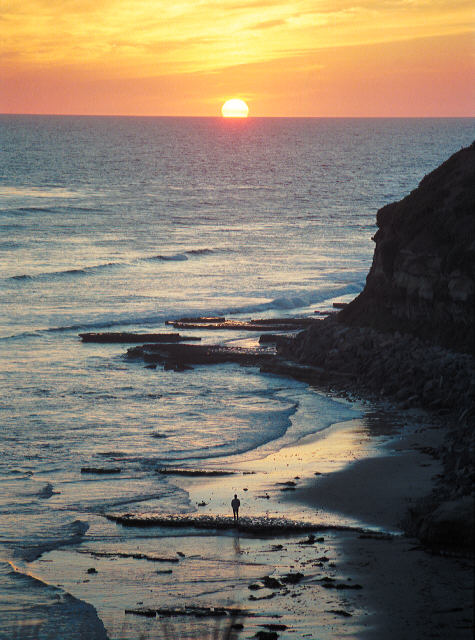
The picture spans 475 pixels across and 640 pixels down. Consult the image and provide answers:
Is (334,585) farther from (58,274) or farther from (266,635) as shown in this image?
(58,274)

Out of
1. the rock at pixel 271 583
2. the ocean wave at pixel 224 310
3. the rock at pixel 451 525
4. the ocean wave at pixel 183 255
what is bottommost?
the rock at pixel 271 583

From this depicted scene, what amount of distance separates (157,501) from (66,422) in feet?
27.3

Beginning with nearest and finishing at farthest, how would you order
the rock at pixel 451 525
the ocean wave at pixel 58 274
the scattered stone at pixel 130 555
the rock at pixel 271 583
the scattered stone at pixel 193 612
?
the scattered stone at pixel 193 612, the rock at pixel 271 583, the rock at pixel 451 525, the scattered stone at pixel 130 555, the ocean wave at pixel 58 274

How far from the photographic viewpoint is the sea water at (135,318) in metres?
25.0

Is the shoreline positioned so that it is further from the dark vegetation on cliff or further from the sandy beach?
the dark vegetation on cliff

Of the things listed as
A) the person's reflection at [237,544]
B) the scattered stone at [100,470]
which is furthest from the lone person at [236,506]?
the scattered stone at [100,470]

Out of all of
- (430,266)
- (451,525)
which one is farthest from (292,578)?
(430,266)

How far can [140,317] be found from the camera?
164ft

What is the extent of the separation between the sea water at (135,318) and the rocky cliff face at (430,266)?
489 centimetres

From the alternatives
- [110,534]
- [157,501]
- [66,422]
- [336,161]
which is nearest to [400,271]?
[66,422]

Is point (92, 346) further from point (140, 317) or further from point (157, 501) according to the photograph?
point (157, 501)

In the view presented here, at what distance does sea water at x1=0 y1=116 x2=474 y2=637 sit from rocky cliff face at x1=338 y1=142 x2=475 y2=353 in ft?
16.0

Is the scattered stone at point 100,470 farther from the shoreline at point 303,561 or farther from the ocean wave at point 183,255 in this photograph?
the ocean wave at point 183,255

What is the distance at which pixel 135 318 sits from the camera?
163 feet
